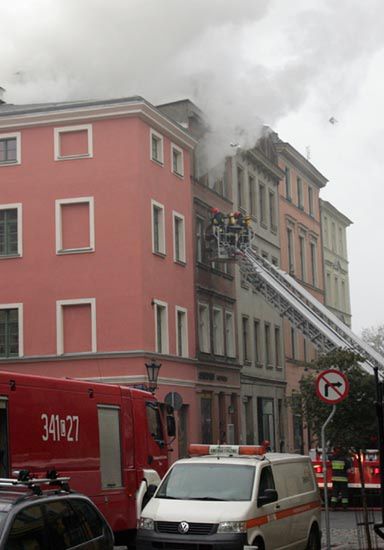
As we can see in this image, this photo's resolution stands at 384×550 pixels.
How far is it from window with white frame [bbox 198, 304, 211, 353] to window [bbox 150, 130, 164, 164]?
6.48m

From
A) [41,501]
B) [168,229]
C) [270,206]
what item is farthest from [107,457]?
[270,206]

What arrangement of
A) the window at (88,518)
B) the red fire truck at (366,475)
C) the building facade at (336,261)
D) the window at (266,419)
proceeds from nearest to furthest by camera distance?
the window at (88,518)
the red fire truck at (366,475)
the window at (266,419)
the building facade at (336,261)

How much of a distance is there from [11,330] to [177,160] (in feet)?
30.8

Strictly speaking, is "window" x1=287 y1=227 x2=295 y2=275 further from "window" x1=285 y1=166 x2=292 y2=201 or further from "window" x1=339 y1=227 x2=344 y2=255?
"window" x1=339 y1=227 x2=344 y2=255

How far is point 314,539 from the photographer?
1595 cm

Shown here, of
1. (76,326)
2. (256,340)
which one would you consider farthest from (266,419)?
(76,326)

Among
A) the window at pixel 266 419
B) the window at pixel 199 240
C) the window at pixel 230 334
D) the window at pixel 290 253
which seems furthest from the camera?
the window at pixel 290 253

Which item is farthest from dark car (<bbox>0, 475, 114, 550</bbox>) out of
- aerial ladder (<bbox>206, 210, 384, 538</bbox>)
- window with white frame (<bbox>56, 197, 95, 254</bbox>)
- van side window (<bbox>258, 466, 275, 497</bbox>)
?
aerial ladder (<bbox>206, 210, 384, 538</bbox>)

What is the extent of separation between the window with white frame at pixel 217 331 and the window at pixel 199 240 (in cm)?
256

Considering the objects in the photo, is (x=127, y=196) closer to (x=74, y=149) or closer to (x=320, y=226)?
(x=74, y=149)

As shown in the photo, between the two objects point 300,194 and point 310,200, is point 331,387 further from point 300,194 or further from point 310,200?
point 310,200

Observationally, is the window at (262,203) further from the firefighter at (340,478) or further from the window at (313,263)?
the firefighter at (340,478)

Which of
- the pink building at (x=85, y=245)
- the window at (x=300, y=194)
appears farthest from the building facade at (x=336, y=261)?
the pink building at (x=85, y=245)

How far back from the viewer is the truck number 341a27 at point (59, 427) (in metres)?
15.0
